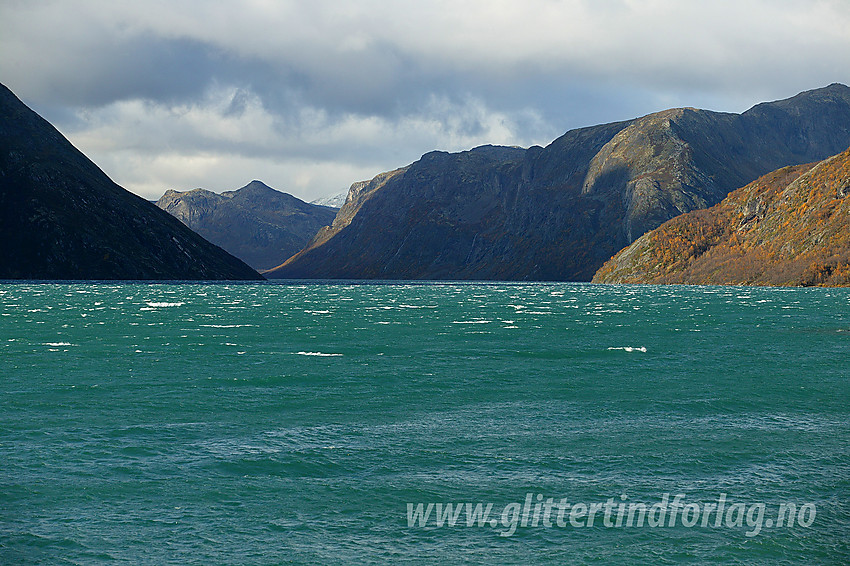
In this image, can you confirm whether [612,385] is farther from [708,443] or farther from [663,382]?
[708,443]

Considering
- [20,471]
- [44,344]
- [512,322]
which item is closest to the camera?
[20,471]

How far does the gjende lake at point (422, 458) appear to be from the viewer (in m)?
17.1

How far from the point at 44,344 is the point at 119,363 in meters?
15.3

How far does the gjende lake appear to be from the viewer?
56.0ft

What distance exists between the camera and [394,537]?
17.4m

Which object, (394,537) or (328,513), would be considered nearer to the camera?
(394,537)

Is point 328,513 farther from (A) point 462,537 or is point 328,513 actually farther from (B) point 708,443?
(B) point 708,443

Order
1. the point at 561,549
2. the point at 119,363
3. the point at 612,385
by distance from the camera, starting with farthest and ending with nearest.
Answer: the point at 119,363 < the point at 612,385 < the point at 561,549

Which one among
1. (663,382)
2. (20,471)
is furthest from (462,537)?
(663,382)

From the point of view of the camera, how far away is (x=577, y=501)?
1975 centimetres

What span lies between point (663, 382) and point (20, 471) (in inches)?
1263

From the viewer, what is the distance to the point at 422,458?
78.7 feet

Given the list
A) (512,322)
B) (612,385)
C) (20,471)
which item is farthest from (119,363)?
(512,322)

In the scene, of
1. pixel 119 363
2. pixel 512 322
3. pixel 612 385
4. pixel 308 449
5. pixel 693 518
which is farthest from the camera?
pixel 512 322
